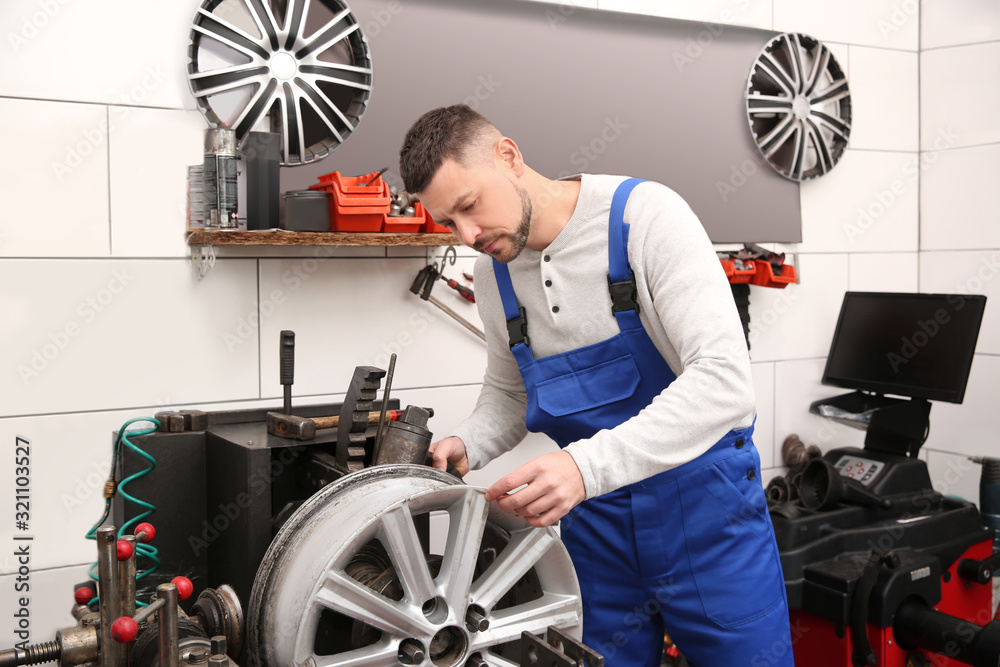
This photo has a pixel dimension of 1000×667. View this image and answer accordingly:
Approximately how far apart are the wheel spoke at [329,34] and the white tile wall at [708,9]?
862 mm

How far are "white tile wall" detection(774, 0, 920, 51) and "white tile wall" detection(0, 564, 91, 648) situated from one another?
284 cm

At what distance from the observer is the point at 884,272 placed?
3338 millimetres

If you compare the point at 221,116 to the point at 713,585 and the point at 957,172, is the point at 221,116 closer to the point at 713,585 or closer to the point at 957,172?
the point at 713,585

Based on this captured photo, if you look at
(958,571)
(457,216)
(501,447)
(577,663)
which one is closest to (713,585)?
(501,447)

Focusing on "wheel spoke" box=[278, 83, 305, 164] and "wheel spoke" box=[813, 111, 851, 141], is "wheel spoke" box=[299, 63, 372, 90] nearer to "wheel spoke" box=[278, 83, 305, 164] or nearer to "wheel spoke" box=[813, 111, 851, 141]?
"wheel spoke" box=[278, 83, 305, 164]

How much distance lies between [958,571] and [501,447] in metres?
1.62

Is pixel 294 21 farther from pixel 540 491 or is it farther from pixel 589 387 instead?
pixel 540 491

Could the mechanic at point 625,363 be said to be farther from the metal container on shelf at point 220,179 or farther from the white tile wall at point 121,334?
the white tile wall at point 121,334

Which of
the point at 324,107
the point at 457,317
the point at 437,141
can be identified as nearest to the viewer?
the point at 437,141

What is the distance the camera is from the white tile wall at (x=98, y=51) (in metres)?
1.97

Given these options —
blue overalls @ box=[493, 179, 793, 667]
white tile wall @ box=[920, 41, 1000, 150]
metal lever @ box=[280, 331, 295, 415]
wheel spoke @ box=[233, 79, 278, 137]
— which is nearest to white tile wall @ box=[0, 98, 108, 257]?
wheel spoke @ box=[233, 79, 278, 137]

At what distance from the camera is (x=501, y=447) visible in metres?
1.83

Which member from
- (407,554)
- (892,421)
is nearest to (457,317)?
(407,554)

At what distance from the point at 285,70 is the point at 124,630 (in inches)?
63.0
